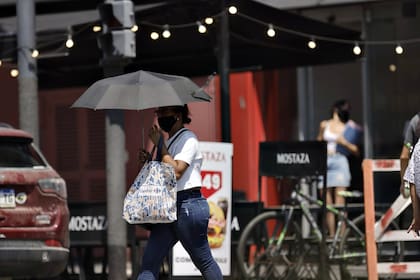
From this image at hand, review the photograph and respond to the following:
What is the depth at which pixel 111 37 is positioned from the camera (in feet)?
39.1

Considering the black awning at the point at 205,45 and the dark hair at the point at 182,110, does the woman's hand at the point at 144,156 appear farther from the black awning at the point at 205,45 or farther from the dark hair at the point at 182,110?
the black awning at the point at 205,45

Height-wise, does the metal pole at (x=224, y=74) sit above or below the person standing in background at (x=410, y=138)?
above

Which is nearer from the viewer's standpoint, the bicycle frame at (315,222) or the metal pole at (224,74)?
the bicycle frame at (315,222)

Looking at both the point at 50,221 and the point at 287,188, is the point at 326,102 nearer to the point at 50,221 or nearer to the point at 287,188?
the point at 287,188

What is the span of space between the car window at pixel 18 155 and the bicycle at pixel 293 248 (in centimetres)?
244

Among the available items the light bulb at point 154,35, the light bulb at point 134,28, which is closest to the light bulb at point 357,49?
the light bulb at point 154,35

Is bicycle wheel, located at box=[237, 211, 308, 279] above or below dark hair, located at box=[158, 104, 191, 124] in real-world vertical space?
below

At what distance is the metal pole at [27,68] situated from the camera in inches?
499

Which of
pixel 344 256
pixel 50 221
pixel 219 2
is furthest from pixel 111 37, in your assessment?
pixel 344 256

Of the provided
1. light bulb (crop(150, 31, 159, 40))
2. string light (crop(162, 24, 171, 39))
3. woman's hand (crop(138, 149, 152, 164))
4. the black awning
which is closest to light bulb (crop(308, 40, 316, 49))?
the black awning

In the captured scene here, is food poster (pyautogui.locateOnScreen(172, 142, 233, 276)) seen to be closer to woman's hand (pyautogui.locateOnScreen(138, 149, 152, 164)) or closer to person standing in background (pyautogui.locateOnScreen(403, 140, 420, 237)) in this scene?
woman's hand (pyautogui.locateOnScreen(138, 149, 152, 164))

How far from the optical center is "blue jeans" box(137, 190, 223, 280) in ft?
27.6

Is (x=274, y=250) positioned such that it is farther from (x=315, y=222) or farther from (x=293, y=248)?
(x=315, y=222)

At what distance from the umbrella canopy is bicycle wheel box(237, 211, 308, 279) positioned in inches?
141
